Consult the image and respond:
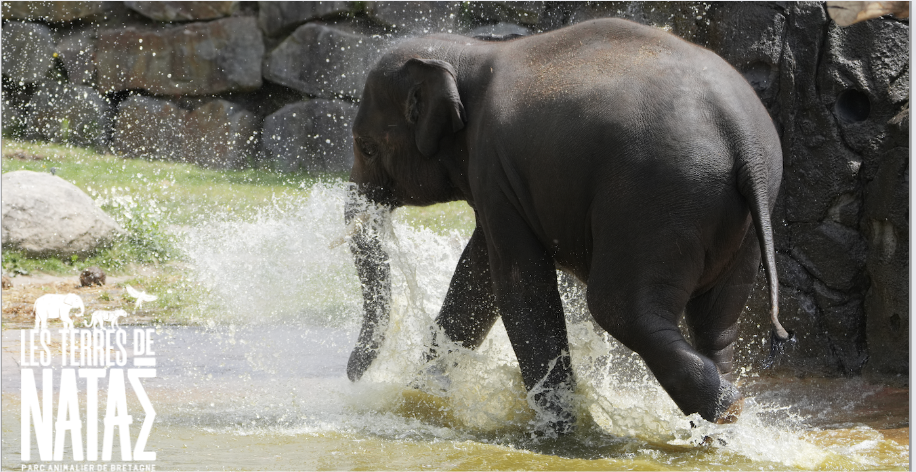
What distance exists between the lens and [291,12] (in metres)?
10.9

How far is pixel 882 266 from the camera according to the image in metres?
4.70

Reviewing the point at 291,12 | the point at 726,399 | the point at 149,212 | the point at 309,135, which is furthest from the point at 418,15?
the point at 726,399

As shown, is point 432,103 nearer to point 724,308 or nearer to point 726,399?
point 724,308

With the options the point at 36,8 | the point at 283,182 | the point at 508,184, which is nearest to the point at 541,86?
the point at 508,184

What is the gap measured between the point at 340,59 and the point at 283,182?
161 centimetres

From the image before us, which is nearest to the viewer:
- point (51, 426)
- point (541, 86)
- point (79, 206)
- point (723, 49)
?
point (541, 86)

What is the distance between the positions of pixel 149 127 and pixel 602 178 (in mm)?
8906

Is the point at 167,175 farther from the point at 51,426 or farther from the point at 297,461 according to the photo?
the point at 297,461

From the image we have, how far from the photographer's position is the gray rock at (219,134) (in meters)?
10.9

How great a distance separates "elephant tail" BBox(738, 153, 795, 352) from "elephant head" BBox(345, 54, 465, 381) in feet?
3.76

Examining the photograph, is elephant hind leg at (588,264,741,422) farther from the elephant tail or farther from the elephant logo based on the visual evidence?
the elephant logo

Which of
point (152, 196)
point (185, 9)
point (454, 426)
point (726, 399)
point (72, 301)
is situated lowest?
point (72, 301)

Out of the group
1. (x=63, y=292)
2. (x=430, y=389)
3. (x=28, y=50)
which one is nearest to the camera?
(x=430, y=389)

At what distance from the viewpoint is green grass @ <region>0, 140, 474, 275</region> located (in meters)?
7.49
